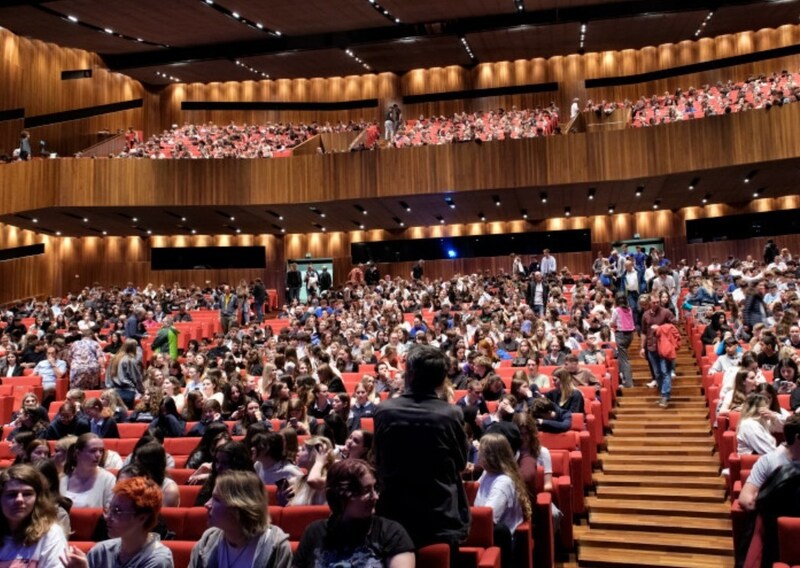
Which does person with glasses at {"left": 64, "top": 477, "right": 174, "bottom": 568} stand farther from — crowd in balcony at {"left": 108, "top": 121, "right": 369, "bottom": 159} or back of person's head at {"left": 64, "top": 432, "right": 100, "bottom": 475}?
crowd in balcony at {"left": 108, "top": 121, "right": 369, "bottom": 159}

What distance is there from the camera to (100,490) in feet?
12.1

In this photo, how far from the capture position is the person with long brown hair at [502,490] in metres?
3.52

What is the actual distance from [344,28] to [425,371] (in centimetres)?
1705

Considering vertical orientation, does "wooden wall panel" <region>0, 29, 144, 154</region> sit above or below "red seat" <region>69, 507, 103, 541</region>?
above

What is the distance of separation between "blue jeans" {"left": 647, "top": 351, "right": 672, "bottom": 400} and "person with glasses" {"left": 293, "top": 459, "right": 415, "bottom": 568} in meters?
5.99

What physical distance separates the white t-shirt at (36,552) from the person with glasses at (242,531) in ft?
1.70

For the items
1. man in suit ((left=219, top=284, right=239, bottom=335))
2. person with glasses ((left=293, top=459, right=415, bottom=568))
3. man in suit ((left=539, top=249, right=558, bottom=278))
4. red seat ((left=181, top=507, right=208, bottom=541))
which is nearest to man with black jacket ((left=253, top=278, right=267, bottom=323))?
man in suit ((left=219, top=284, right=239, bottom=335))

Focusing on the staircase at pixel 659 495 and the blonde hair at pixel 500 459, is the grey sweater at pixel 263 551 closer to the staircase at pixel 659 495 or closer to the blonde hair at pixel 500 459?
the blonde hair at pixel 500 459

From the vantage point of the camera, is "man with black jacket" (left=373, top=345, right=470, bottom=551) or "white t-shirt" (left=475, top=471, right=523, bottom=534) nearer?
"man with black jacket" (left=373, top=345, right=470, bottom=551)

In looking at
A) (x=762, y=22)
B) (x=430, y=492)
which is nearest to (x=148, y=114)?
(x=762, y=22)

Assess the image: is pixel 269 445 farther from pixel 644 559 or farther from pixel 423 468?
pixel 644 559

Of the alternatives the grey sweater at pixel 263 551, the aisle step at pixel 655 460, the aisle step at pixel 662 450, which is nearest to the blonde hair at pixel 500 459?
the grey sweater at pixel 263 551

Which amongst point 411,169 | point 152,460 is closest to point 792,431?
point 152,460

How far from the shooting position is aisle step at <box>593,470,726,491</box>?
5.61 m
